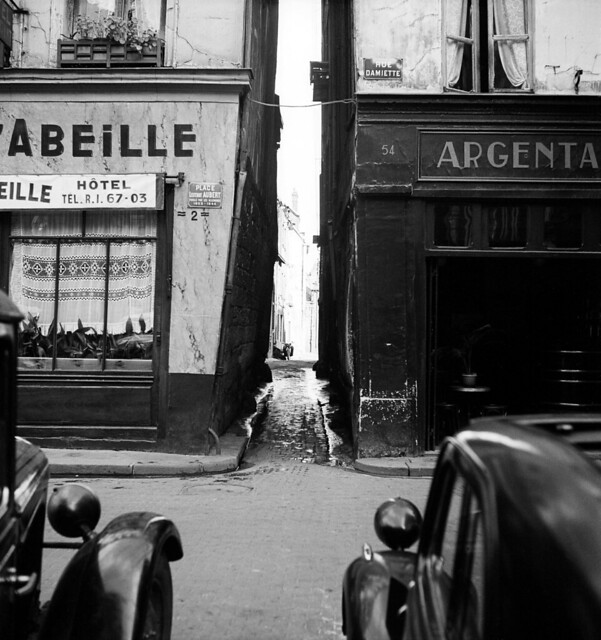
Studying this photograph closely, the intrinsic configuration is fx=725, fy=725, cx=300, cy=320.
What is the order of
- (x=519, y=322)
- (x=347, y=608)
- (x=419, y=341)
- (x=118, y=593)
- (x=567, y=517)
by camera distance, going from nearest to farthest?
(x=567, y=517) → (x=118, y=593) → (x=347, y=608) → (x=419, y=341) → (x=519, y=322)

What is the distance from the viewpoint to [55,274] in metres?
10.3

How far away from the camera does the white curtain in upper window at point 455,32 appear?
33.3 ft

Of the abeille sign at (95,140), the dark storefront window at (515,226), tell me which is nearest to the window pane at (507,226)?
the dark storefront window at (515,226)

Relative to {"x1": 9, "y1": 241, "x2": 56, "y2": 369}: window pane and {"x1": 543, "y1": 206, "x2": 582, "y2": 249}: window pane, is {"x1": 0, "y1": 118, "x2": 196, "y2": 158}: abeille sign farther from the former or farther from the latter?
{"x1": 543, "y1": 206, "x2": 582, "y2": 249}: window pane

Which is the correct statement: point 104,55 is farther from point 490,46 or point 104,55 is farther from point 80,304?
point 490,46

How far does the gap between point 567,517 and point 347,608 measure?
1614 mm

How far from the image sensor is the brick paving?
434 cm

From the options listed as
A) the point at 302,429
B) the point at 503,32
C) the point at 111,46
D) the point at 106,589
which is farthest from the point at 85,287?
the point at 106,589

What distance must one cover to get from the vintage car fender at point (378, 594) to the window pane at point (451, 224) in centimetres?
763

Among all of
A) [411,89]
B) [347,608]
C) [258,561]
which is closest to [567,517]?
[347,608]

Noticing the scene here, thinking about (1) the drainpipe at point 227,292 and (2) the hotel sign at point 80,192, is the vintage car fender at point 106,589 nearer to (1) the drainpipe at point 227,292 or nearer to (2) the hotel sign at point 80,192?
(1) the drainpipe at point 227,292

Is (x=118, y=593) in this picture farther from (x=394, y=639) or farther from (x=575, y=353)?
(x=575, y=353)

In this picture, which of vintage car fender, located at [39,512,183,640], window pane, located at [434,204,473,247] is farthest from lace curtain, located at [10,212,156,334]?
vintage car fender, located at [39,512,183,640]

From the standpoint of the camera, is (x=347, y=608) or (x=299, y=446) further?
(x=299, y=446)
